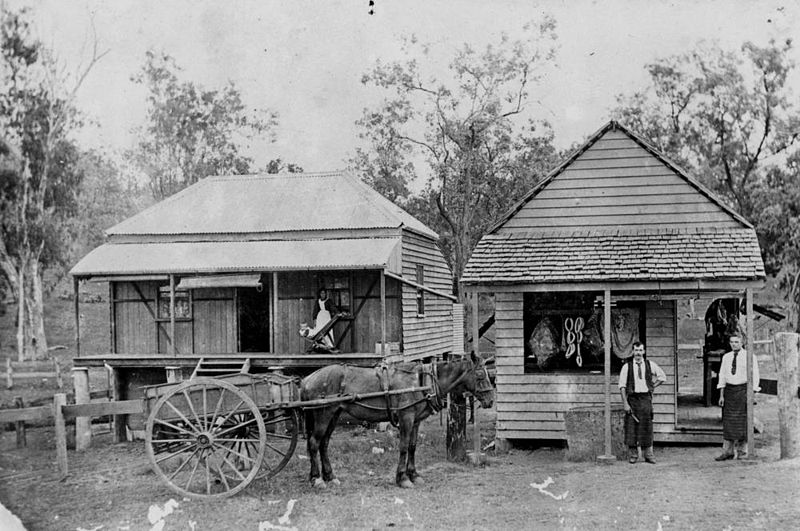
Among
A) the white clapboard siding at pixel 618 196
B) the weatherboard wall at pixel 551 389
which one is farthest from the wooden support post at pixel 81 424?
the white clapboard siding at pixel 618 196

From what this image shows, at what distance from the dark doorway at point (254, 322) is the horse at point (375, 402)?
33.2 ft

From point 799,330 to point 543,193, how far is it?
26250 millimetres

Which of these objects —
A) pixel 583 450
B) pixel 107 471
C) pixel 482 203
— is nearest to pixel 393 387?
pixel 583 450

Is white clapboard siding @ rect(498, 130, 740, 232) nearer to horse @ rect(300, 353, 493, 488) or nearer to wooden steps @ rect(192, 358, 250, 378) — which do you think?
horse @ rect(300, 353, 493, 488)

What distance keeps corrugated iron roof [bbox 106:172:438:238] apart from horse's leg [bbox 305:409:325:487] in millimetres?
8375

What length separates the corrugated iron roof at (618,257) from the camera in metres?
12.5

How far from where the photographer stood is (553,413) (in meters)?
13.9

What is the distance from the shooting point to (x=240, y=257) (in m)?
17.8

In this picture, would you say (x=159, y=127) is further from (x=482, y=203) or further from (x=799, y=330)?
(x=799, y=330)

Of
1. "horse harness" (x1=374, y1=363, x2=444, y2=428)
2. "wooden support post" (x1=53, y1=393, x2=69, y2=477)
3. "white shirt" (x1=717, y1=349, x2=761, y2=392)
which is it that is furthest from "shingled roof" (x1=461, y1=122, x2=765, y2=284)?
"wooden support post" (x1=53, y1=393, x2=69, y2=477)

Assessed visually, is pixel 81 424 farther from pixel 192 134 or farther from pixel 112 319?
pixel 192 134

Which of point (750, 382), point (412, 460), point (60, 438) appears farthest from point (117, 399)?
point (750, 382)

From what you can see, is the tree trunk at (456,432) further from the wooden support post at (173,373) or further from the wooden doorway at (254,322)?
the wooden doorway at (254,322)

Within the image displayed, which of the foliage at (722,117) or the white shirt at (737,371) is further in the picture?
the foliage at (722,117)
